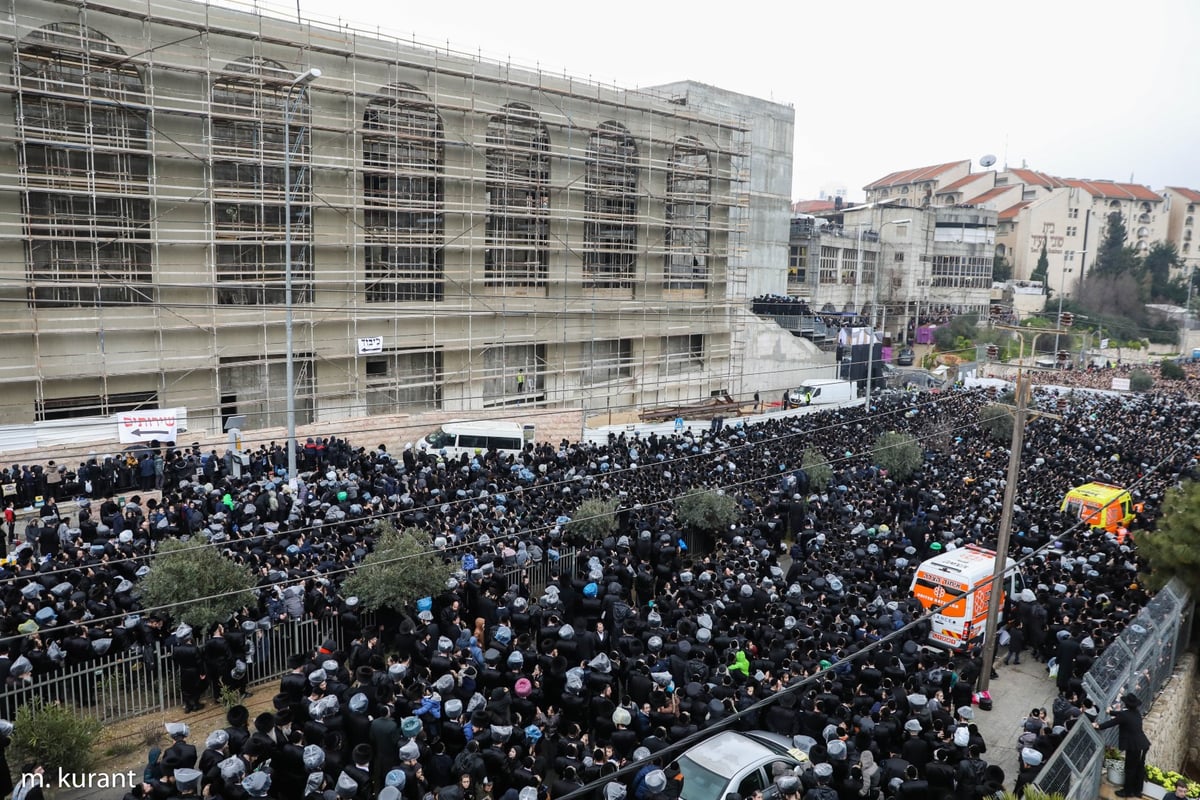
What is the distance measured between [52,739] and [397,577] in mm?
4051

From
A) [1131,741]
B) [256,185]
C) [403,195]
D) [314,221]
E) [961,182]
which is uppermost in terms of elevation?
[961,182]

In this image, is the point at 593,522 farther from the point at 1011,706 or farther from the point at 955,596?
the point at 1011,706

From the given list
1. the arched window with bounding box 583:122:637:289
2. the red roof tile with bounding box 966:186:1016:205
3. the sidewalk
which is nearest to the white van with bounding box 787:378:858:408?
the arched window with bounding box 583:122:637:289

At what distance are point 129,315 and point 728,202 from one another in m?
23.7

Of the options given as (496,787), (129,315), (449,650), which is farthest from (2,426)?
(496,787)

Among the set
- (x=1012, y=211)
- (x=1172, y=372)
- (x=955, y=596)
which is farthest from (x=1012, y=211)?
(x=955, y=596)

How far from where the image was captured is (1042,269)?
2830 inches

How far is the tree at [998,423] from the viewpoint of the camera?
987 inches

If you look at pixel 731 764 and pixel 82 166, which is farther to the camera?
pixel 82 166

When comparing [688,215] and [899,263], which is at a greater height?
[688,215]

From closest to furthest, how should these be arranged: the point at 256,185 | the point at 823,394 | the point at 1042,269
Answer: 1. the point at 256,185
2. the point at 823,394
3. the point at 1042,269

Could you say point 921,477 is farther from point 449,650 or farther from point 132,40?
point 132,40

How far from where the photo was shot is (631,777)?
7.69 metres

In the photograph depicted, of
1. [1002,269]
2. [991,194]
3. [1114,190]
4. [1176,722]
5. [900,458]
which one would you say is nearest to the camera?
[1176,722]
